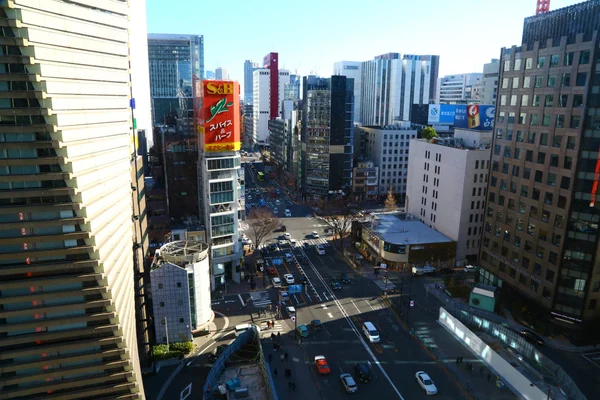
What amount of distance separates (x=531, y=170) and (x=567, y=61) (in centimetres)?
1243

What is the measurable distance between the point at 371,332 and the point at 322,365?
8.17m

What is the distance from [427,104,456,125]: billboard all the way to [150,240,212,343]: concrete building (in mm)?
80937

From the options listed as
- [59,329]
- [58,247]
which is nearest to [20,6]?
[58,247]

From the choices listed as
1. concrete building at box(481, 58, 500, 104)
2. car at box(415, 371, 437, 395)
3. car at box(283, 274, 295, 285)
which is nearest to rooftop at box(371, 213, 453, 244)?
car at box(283, 274, 295, 285)

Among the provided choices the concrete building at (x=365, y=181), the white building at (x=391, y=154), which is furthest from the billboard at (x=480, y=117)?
the concrete building at (x=365, y=181)

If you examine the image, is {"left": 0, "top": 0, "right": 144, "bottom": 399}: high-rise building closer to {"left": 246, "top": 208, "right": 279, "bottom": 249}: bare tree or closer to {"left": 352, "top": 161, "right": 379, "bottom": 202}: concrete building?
{"left": 246, "top": 208, "right": 279, "bottom": 249}: bare tree

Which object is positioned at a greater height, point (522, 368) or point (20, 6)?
point (20, 6)

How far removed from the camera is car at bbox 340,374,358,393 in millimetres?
36500

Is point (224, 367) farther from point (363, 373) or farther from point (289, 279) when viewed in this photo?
point (289, 279)

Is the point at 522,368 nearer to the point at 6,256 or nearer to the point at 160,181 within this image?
the point at 6,256

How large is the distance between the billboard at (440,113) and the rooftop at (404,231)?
37095 millimetres

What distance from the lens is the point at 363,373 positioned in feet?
125

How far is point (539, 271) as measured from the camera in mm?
47562

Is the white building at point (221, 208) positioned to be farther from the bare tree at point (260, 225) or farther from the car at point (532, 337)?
the car at point (532, 337)
